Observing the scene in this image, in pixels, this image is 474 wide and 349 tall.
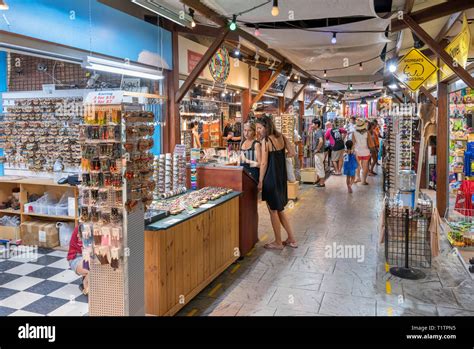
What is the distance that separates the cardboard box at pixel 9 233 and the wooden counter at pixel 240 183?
2.77 meters

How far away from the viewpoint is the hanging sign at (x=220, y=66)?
8.05 metres

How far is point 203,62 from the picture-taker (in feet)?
21.0

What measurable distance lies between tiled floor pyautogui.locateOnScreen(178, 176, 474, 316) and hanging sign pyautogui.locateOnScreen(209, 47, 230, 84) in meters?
3.61

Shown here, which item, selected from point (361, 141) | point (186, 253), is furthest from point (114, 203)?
point (361, 141)

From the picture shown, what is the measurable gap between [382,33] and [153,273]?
4.69 m

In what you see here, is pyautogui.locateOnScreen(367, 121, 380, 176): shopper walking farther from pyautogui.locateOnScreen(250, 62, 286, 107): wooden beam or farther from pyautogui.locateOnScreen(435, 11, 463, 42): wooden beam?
pyautogui.locateOnScreen(435, 11, 463, 42): wooden beam

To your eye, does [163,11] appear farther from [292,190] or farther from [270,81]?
[270,81]

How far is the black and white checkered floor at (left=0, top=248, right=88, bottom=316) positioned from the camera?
3.77m

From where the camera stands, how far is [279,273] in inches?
183

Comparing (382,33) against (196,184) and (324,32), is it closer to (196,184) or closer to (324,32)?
(324,32)

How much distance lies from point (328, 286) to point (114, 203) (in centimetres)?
251

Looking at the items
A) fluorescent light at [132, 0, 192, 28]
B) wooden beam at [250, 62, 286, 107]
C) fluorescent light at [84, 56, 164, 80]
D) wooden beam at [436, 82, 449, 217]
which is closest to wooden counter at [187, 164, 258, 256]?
fluorescent light at [84, 56, 164, 80]

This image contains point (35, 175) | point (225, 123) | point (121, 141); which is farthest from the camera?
point (225, 123)
